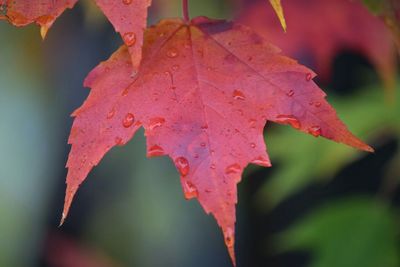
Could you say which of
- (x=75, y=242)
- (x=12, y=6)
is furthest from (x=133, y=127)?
(x=75, y=242)

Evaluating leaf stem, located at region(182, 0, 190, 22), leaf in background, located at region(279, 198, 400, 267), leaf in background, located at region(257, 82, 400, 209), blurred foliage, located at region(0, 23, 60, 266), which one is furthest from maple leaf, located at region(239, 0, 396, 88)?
blurred foliage, located at region(0, 23, 60, 266)

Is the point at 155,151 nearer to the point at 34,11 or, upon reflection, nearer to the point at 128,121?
the point at 128,121

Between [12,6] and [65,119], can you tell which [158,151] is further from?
[65,119]

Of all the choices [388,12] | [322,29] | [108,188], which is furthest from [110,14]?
[108,188]

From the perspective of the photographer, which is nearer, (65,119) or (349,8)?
(349,8)

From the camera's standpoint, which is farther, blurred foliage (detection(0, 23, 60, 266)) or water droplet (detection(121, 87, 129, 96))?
blurred foliage (detection(0, 23, 60, 266))

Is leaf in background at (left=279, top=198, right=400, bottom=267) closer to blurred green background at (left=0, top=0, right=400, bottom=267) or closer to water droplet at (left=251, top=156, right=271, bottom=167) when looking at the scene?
blurred green background at (left=0, top=0, right=400, bottom=267)
